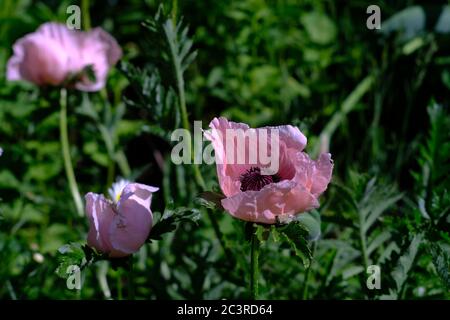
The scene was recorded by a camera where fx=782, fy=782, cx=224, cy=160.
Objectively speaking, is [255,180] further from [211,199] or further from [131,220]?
[131,220]

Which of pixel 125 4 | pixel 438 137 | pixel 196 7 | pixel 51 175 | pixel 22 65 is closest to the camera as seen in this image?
pixel 438 137

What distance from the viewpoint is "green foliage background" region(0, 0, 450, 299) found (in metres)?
1.40

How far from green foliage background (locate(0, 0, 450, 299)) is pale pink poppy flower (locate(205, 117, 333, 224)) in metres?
0.05

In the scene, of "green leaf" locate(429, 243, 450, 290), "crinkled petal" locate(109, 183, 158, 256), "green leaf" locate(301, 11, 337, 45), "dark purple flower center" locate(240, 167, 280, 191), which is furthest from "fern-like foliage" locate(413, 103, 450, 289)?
"green leaf" locate(301, 11, 337, 45)

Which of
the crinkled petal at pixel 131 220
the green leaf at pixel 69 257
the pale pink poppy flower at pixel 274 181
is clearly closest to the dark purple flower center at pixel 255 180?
the pale pink poppy flower at pixel 274 181

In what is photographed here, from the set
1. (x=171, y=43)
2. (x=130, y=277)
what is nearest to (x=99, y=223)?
(x=130, y=277)

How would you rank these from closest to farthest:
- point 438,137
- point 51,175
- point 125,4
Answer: point 438,137
point 51,175
point 125,4

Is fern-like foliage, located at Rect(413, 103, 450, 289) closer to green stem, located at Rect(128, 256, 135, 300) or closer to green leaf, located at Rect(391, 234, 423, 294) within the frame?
green leaf, located at Rect(391, 234, 423, 294)

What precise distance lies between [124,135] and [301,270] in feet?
2.42

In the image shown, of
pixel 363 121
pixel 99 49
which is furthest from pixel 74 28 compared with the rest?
pixel 363 121

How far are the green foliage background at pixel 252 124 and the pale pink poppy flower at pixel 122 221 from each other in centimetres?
6

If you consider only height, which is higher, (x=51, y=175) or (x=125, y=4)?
(x=125, y=4)

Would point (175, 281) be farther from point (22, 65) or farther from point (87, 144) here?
point (87, 144)

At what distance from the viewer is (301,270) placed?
151 centimetres
